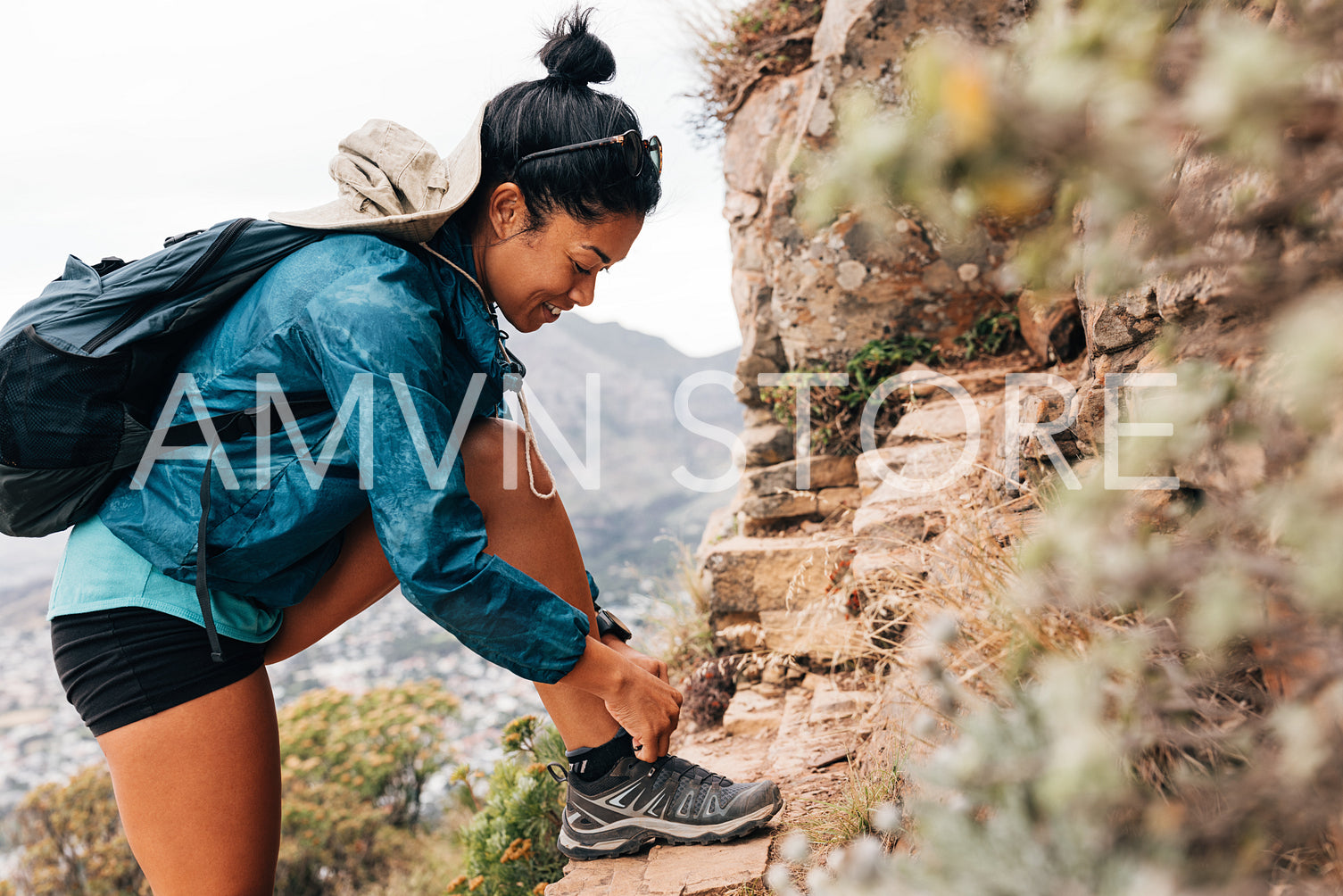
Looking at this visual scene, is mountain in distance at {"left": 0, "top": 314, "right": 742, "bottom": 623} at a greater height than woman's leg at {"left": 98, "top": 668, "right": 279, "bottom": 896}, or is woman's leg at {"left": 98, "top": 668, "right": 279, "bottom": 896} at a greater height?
woman's leg at {"left": 98, "top": 668, "right": 279, "bottom": 896}

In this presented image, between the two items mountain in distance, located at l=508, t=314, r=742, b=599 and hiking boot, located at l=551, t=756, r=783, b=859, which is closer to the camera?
hiking boot, located at l=551, t=756, r=783, b=859

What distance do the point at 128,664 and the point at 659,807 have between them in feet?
3.74

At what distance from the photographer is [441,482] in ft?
4.65

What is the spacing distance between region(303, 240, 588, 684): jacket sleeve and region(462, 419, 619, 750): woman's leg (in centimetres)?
28

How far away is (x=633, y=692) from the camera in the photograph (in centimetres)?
167

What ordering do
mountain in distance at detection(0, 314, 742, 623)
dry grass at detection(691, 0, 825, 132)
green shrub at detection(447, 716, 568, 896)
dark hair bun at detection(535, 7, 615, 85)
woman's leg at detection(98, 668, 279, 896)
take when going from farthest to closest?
mountain in distance at detection(0, 314, 742, 623) < dry grass at detection(691, 0, 825, 132) < green shrub at detection(447, 716, 568, 896) < dark hair bun at detection(535, 7, 615, 85) < woman's leg at detection(98, 668, 279, 896)

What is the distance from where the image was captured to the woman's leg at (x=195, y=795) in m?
1.54

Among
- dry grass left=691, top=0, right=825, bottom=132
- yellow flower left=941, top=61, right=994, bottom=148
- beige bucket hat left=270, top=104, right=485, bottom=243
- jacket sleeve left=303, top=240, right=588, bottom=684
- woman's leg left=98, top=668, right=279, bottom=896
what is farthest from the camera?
dry grass left=691, top=0, right=825, bottom=132

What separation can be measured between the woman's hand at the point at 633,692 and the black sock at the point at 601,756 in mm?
117

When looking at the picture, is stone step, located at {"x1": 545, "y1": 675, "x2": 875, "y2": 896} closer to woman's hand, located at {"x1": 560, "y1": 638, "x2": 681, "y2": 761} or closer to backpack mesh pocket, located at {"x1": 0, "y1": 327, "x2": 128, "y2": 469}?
woman's hand, located at {"x1": 560, "y1": 638, "x2": 681, "y2": 761}

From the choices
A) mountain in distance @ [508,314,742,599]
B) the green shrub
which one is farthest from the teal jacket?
mountain in distance @ [508,314,742,599]

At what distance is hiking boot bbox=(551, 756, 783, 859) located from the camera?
1.88 meters

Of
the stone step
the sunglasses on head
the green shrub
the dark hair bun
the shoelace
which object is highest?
the dark hair bun

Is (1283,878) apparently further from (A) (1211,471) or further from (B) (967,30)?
(B) (967,30)
